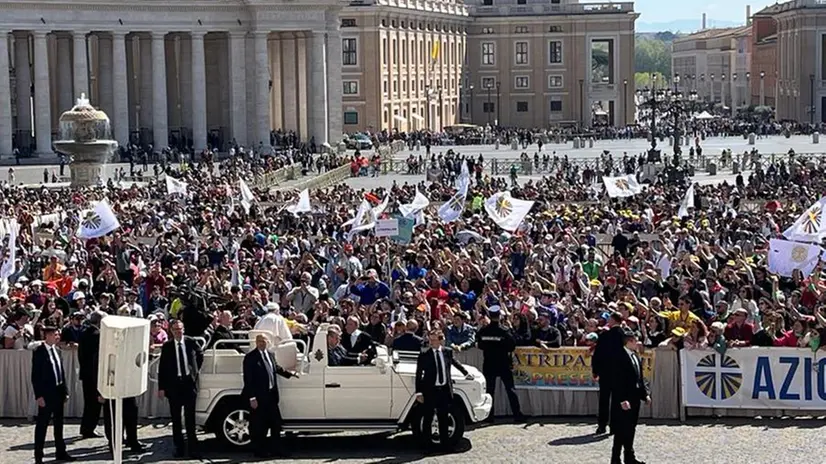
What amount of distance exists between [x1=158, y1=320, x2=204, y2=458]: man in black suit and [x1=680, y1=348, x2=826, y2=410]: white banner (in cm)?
573

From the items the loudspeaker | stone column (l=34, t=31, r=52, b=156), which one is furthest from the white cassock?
stone column (l=34, t=31, r=52, b=156)

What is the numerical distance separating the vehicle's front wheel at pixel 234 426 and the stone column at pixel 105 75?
216 feet

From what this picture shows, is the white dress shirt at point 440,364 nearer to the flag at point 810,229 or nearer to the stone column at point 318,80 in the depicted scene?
the flag at point 810,229

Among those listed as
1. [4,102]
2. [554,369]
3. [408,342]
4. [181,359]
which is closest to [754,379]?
[554,369]

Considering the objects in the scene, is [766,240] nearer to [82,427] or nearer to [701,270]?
[701,270]

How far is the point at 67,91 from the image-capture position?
82875 mm

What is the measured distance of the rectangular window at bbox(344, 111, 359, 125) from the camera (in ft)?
362

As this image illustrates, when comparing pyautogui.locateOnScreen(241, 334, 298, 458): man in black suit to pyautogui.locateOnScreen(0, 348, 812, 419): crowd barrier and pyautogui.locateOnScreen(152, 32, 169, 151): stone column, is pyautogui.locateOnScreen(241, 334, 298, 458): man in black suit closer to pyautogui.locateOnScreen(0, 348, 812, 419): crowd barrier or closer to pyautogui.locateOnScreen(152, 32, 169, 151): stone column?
pyautogui.locateOnScreen(0, 348, 812, 419): crowd barrier

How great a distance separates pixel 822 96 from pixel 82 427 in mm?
118077

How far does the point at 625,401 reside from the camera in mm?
16734

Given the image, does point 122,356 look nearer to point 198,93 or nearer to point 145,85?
point 198,93

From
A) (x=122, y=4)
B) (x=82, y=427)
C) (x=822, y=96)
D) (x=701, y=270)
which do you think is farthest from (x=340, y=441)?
(x=822, y=96)

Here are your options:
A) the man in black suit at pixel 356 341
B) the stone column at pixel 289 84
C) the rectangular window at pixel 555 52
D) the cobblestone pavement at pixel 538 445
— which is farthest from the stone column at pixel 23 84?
the man in black suit at pixel 356 341

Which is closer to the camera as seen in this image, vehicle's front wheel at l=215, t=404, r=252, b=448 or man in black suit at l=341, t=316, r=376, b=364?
vehicle's front wheel at l=215, t=404, r=252, b=448
